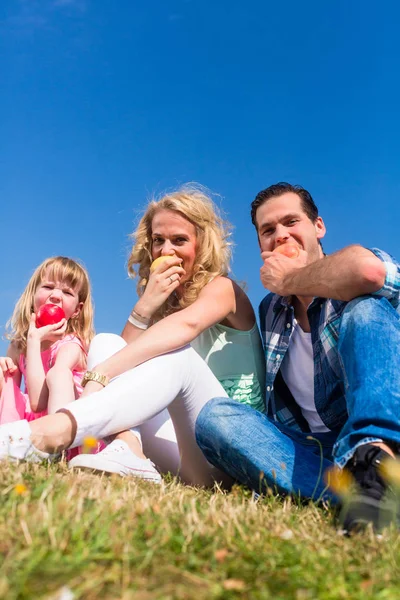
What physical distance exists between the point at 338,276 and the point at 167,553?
2521 millimetres

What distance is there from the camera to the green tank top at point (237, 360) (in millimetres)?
5336

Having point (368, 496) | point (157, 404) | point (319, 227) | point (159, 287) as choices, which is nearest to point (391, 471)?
point (368, 496)

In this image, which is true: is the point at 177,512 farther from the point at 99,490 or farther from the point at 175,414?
the point at 175,414

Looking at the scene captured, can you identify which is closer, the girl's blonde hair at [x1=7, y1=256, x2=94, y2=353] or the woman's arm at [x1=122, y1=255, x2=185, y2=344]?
the woman's arm at [x1=122, y1=255, x2=185, y2=344]

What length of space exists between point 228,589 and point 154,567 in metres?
0.25

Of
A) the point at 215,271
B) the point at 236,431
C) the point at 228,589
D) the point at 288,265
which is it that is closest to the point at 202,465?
the point at 236,431

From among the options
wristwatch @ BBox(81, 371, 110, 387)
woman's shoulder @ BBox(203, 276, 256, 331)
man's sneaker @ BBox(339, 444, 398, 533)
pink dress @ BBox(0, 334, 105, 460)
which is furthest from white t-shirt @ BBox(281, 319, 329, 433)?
pink dress @ BBox(0, 334, 105, 460)

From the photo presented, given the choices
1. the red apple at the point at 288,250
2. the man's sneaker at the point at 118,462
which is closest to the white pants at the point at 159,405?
the man's sneaker at the point at 118,462

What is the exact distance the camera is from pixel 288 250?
5.38 m

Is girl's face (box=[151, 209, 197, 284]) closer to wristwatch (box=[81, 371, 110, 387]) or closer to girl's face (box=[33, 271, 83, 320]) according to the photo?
girl's face (box=[33, 271, 83, 320])

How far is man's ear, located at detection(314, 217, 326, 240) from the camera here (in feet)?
19.2

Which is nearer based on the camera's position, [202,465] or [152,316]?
[202,465]

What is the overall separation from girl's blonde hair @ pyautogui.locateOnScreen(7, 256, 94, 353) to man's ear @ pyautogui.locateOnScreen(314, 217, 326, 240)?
2.91 m

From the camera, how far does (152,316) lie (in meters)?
6.04
